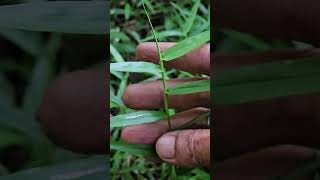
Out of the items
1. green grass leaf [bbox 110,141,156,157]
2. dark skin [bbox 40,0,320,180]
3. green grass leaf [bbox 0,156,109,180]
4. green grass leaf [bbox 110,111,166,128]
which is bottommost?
green grass leaf [bbox 110,141,156,157]

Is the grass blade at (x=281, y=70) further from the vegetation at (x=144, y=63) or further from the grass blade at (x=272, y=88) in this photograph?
the vegetation at (x=144, y=63)

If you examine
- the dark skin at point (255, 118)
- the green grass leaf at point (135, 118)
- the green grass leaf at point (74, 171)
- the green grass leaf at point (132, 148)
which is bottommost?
the green grass leaf at point (132, 148)

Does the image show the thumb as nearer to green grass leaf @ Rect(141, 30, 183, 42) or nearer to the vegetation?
the vegetation

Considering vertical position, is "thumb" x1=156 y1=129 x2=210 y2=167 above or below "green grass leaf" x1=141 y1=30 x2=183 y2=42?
below

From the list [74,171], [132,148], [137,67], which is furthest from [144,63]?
[74,171]

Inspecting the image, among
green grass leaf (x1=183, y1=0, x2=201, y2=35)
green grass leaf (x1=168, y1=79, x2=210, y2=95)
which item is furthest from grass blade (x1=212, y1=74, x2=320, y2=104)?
green grass leaf (x1=183, y1=0, x2=201, y2=35)

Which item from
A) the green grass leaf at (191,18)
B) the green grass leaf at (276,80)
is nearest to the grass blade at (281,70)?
the green grass leaf at (276,80)

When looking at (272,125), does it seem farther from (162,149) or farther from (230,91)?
(162,149)

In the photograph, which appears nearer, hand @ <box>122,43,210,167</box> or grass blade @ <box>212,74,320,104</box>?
grass blade @ <box>212,74,320,104</box>
